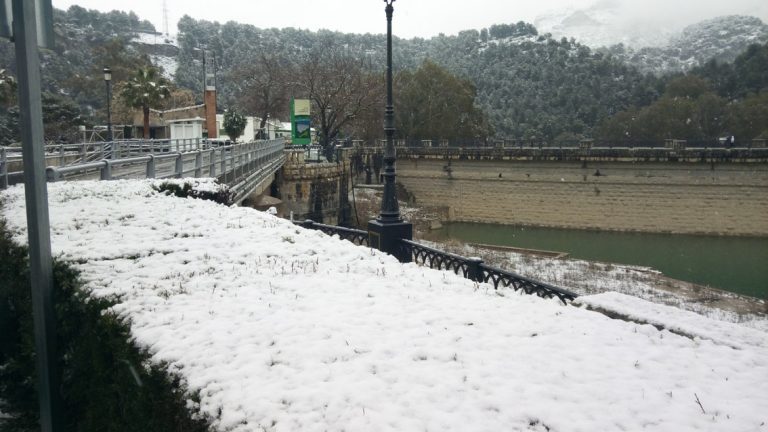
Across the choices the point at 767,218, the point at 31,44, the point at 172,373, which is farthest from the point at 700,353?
the point at 767,218

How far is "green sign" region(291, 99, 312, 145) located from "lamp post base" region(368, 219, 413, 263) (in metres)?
27.9

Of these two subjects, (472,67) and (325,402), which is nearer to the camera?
(325,402)

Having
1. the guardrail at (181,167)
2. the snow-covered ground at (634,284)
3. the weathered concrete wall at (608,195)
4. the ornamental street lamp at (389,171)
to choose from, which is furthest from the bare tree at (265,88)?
the ornamental street lamp at (389,171)

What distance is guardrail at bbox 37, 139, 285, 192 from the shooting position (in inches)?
506

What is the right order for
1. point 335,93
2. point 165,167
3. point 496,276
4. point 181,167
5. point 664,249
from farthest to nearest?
point 335,93
point 664,249
point 165,167
point 181,167
point 496,276

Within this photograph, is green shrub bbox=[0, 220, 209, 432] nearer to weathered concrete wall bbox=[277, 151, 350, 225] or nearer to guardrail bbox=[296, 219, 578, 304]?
guardrail bbox=[296, 219, 578, 304]

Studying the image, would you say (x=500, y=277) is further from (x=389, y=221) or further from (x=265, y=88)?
(x=265, y=88)

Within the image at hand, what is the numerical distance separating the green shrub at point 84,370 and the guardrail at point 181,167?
17.0ft

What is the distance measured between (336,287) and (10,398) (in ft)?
12.5

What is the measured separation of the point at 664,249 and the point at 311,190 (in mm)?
24430

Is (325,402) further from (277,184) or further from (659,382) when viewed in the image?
(277,184)

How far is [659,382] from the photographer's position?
4102 millimetres

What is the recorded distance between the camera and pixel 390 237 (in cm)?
1226

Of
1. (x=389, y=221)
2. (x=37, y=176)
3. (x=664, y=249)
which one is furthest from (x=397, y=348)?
(x=664, y=249)
